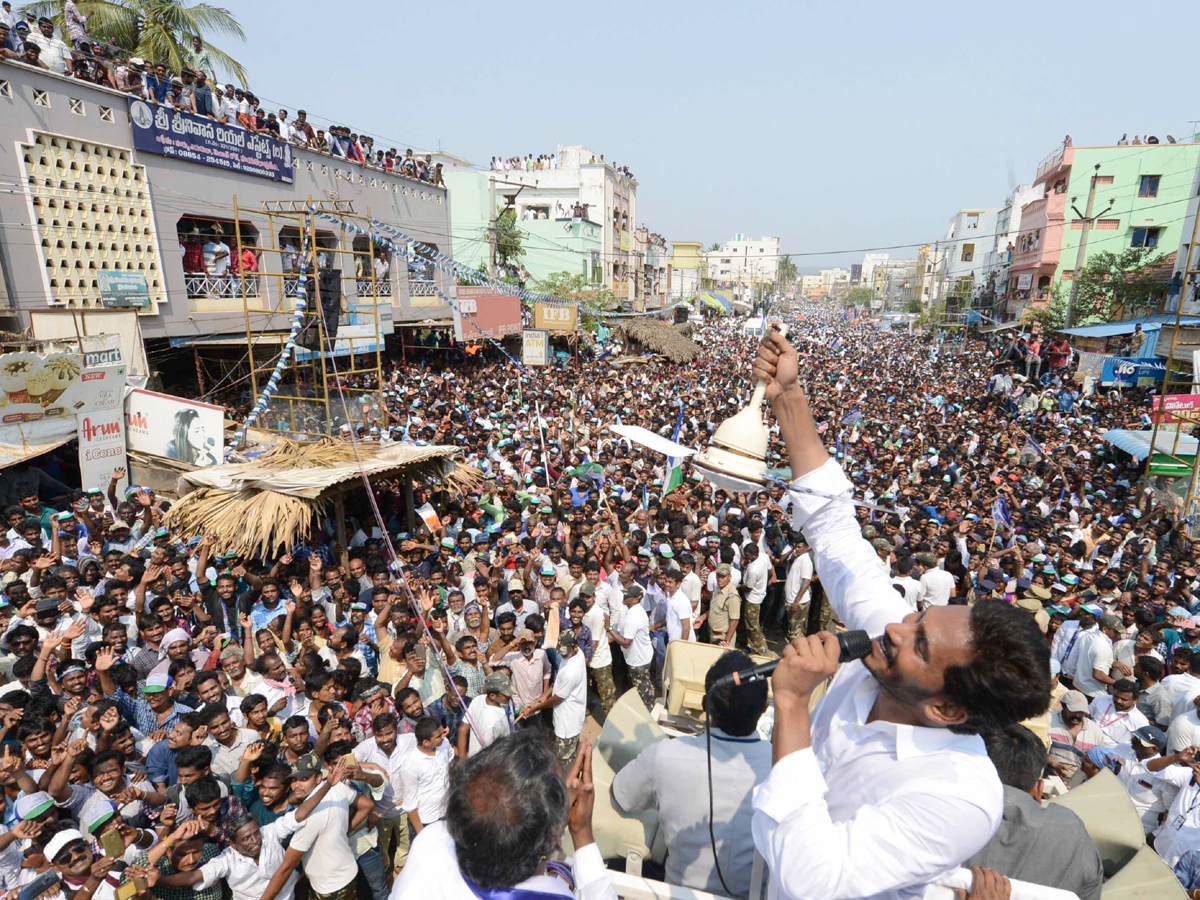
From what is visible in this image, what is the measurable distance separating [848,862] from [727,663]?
156cm

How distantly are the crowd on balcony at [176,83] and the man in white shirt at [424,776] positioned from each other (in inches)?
539

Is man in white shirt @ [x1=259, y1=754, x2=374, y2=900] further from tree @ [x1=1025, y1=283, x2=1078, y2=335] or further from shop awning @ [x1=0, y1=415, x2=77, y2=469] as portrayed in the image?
tree @ [x1=1025, y1=283, x2=1078, y2=335]

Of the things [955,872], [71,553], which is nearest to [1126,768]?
[955,872]

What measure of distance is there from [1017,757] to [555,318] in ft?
70.2

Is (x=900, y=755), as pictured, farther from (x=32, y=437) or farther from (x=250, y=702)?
(x=32, y=437)

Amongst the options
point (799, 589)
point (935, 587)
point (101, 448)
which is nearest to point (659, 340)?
point (101, 448)

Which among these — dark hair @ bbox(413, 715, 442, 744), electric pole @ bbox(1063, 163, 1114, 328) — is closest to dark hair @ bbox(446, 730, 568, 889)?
dark hair @ bbox(413, 715, 442, 744)

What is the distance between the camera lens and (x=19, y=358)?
8484 mm

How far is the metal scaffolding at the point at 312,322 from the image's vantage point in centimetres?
839

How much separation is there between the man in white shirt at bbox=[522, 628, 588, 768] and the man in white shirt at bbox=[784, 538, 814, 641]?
9.58ft

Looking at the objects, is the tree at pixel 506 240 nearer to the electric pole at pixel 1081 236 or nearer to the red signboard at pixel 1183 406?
the electric pole at pixel 1081 236

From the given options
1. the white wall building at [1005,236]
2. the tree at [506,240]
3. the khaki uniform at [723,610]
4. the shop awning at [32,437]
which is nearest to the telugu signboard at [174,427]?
the shop awning at [32,437]

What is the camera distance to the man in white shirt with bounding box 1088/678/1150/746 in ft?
14.6

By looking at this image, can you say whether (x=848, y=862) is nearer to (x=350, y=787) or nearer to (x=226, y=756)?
(x=350, y=787)
